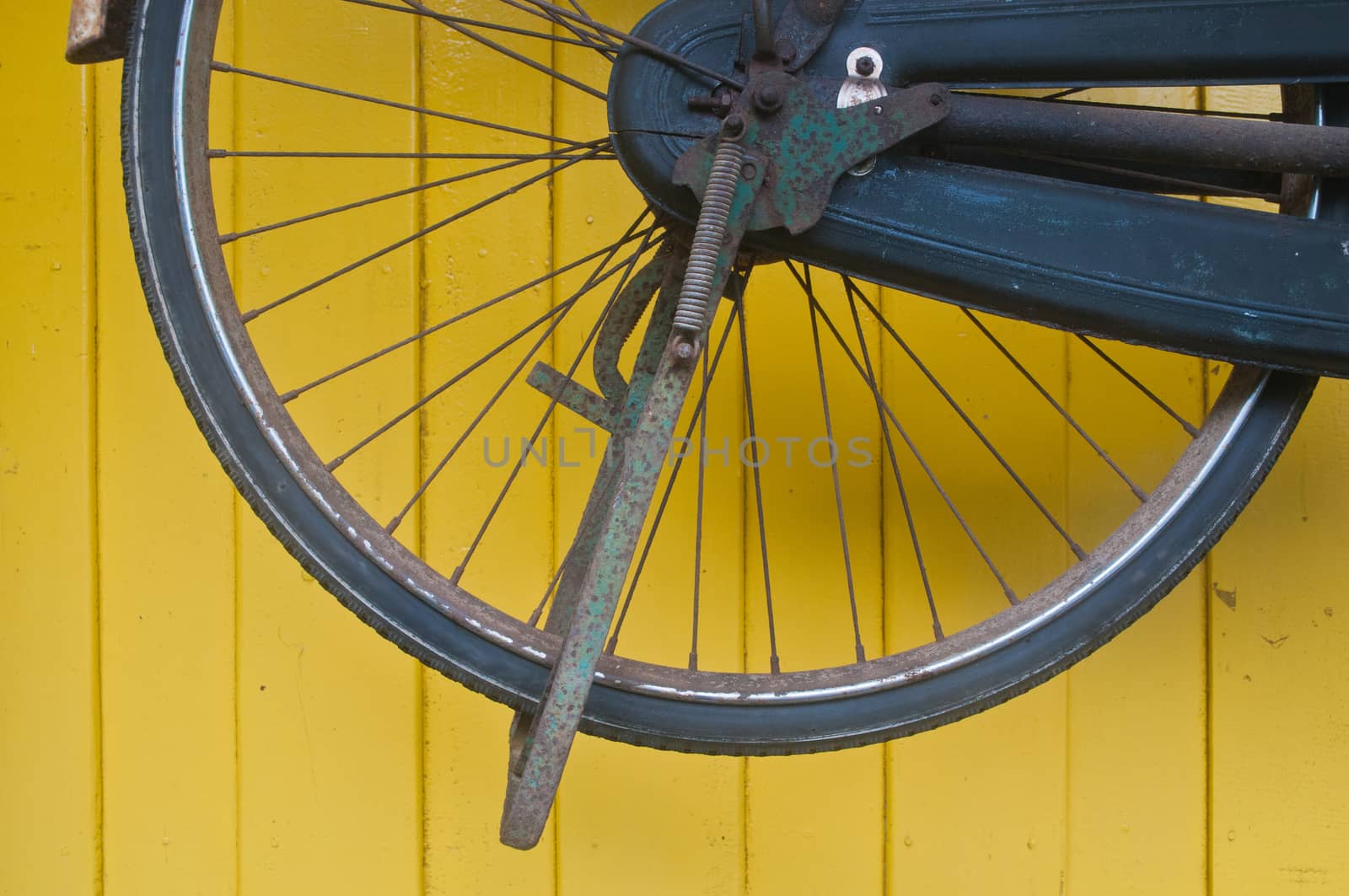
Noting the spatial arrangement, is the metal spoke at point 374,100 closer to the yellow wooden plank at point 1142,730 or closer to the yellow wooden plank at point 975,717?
the yellow wooden plank at point 975,717

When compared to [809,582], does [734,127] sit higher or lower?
higher

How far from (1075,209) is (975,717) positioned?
568mm

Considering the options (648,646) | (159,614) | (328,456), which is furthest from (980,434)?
(159,614)

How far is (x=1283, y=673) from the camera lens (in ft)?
3.52

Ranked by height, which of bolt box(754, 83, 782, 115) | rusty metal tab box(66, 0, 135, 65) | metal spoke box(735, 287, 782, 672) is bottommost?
metal spoke box(735, 287, 782, 672)

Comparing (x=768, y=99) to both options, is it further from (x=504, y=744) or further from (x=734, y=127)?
(x=504, y=744)

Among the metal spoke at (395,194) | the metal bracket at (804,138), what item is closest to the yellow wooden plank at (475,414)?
the metal spoke at (395,194)

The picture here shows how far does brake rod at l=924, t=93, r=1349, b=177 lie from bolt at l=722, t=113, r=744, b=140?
0.14 m

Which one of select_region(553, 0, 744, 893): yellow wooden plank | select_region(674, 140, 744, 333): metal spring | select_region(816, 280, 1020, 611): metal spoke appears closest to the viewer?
select_region(674, 140, 744, 333): metal spring

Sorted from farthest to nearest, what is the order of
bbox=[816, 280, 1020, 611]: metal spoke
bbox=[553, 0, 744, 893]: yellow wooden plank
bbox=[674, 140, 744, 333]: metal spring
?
bbox=[553, 0, 744, 893]: yellow wooden plank < bbox=[816, 280, 1020, 611]: metal spoke < bbox=[674, 140, 744, 333]: metal spring

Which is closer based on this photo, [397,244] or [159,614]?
[397,244]

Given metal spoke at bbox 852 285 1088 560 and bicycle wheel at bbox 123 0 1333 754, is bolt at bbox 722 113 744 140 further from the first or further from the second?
bicycle wheel at bbox 123 0 1333 754

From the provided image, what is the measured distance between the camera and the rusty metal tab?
74 cm

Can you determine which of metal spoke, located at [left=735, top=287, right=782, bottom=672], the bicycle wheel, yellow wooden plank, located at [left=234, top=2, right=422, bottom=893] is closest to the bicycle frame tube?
metal spoke, located at [left=735, top=287, right=782, bottom=672]
